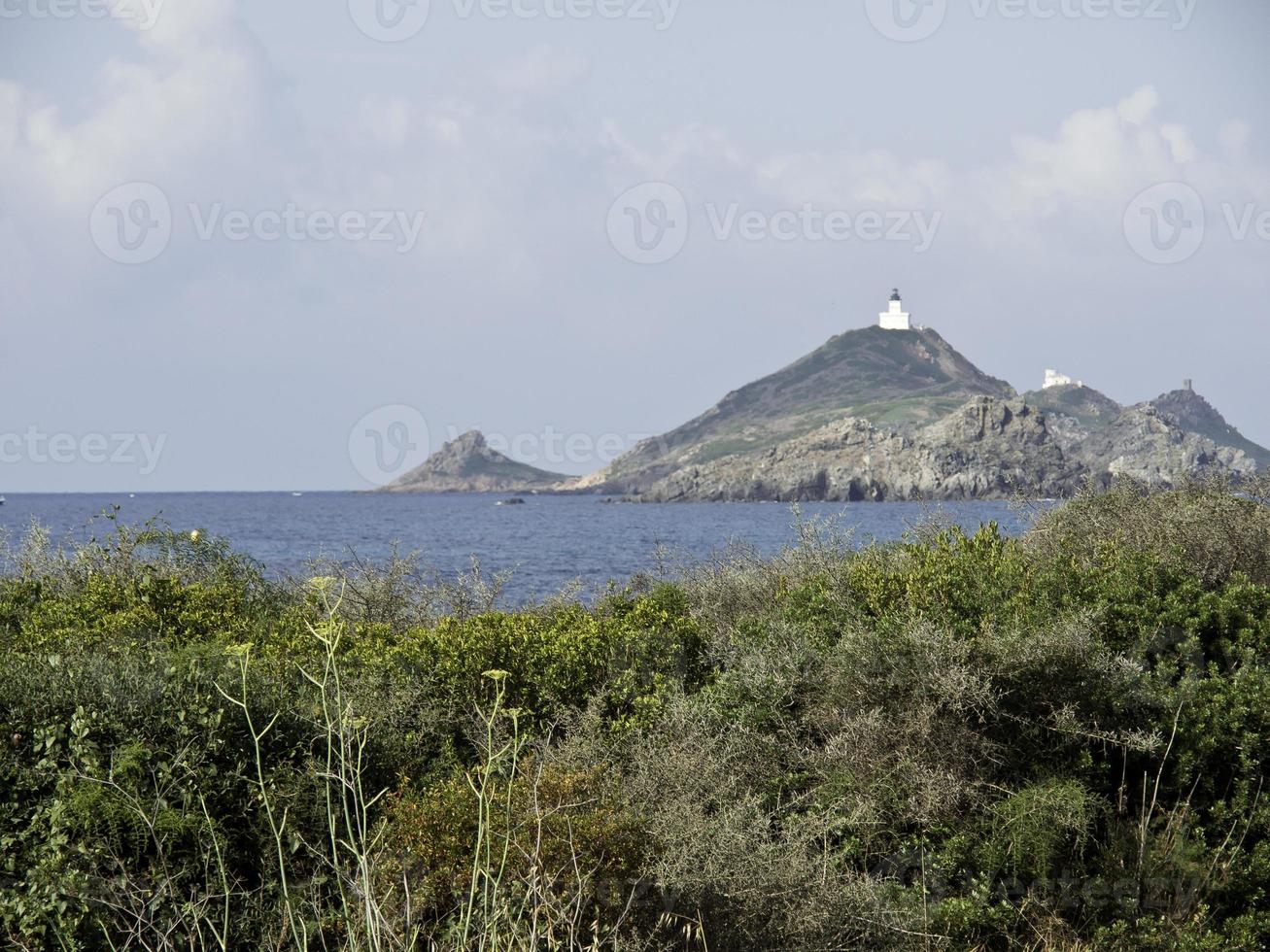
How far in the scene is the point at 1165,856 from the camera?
6.70m

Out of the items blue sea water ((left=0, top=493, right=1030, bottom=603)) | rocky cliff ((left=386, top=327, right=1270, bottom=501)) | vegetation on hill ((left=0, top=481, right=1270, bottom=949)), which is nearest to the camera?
vegetation on hill ((left=0, top=481, right=1270, bottom=949))

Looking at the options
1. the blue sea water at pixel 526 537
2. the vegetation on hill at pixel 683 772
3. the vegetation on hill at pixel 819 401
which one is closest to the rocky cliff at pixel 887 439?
the vegetation on hill at pixel 819 401

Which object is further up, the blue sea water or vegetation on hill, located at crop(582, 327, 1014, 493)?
vegetation on hill, located at crop(582, 327, 1014, 493)

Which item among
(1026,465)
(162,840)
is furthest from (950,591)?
(1026,465)

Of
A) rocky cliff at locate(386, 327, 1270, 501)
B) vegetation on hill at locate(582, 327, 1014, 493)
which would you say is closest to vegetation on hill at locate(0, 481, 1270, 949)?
rocky cliff at locate(386, 327, 1270, 501)

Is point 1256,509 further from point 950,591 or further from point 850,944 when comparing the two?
point 850,944

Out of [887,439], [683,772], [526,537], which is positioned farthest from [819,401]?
[683,772]

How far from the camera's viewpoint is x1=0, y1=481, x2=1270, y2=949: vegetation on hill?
5.38 m

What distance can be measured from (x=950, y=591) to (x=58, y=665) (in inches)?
256

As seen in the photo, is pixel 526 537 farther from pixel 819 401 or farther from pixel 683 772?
pixel 819 401

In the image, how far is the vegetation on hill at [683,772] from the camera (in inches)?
212

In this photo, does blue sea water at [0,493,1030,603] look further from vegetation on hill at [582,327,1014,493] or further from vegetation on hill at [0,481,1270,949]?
vegetation on hill at [582,327,1014,493]

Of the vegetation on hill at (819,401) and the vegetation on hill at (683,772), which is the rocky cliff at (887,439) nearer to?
the vegetation on hill at (819,401)

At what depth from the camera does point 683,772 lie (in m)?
6.37
